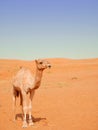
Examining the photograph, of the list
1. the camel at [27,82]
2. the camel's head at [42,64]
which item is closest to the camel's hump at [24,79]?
the camel at [27,82]

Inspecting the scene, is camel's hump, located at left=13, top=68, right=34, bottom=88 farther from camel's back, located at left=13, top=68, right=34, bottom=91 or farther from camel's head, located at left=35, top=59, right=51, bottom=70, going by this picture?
camel's head, located at left=35, top=59, right=51, bottom=70

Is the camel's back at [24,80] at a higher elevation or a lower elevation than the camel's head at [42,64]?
lower

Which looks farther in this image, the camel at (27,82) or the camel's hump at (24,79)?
the camel's hump at (24,79)

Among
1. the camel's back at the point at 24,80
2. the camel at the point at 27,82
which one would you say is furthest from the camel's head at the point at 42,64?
the camel's back at the point at 24,80

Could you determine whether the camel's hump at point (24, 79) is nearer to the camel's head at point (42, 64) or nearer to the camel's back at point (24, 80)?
the camel's back at point (24, 80)

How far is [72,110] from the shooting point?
44.0 ft

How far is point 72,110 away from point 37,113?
150cm

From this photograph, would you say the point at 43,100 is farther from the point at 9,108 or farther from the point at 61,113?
the point at 61,113

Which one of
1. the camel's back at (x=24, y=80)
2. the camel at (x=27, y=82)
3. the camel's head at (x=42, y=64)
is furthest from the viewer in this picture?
the camel's back at (x=24, y=80)

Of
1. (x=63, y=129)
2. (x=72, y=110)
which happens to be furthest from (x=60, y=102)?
(x=63, y=129)

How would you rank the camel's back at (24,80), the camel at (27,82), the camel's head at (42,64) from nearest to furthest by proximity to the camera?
1. the camel's head at (42,64)
2. the camel at (27,82)
3. the camel's back at (24,80)

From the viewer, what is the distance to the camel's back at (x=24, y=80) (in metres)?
10.7

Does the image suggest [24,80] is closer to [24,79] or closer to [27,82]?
[24,79]

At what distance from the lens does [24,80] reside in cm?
1091
